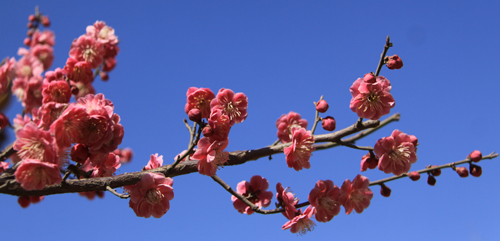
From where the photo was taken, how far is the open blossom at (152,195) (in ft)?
6.60

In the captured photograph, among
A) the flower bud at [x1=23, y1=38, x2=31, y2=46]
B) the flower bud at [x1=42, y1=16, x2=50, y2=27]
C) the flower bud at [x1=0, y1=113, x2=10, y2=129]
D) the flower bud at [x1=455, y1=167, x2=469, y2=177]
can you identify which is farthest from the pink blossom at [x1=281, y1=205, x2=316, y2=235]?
the flower bud at [x1=42, y1=16, x2=50, y2=27]

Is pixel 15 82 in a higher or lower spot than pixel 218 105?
higher

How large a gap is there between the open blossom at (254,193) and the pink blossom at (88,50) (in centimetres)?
223

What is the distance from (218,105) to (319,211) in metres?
1.01

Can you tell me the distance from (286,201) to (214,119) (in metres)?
0.84

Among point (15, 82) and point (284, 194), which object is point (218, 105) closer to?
point (284, 194)

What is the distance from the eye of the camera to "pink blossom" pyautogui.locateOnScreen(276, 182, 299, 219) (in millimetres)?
2445

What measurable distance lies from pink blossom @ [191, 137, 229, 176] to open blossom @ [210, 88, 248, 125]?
295 millimetres

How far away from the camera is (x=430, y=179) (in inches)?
113

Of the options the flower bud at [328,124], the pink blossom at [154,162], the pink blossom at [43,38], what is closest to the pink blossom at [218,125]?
the flower bud at [328,124]

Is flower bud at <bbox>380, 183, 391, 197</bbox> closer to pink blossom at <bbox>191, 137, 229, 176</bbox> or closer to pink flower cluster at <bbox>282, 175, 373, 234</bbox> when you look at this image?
pink flower cluster at <bbox>282, 175, 373, 234</bbox>

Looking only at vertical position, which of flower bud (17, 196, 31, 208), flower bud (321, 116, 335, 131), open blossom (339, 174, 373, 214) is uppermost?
flower bud (17, 196, 31, 208)

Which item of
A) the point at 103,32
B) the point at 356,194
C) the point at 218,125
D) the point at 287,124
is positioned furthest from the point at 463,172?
the point at 103,32

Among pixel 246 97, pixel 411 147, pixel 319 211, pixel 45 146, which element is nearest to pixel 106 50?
pixel 246 97
